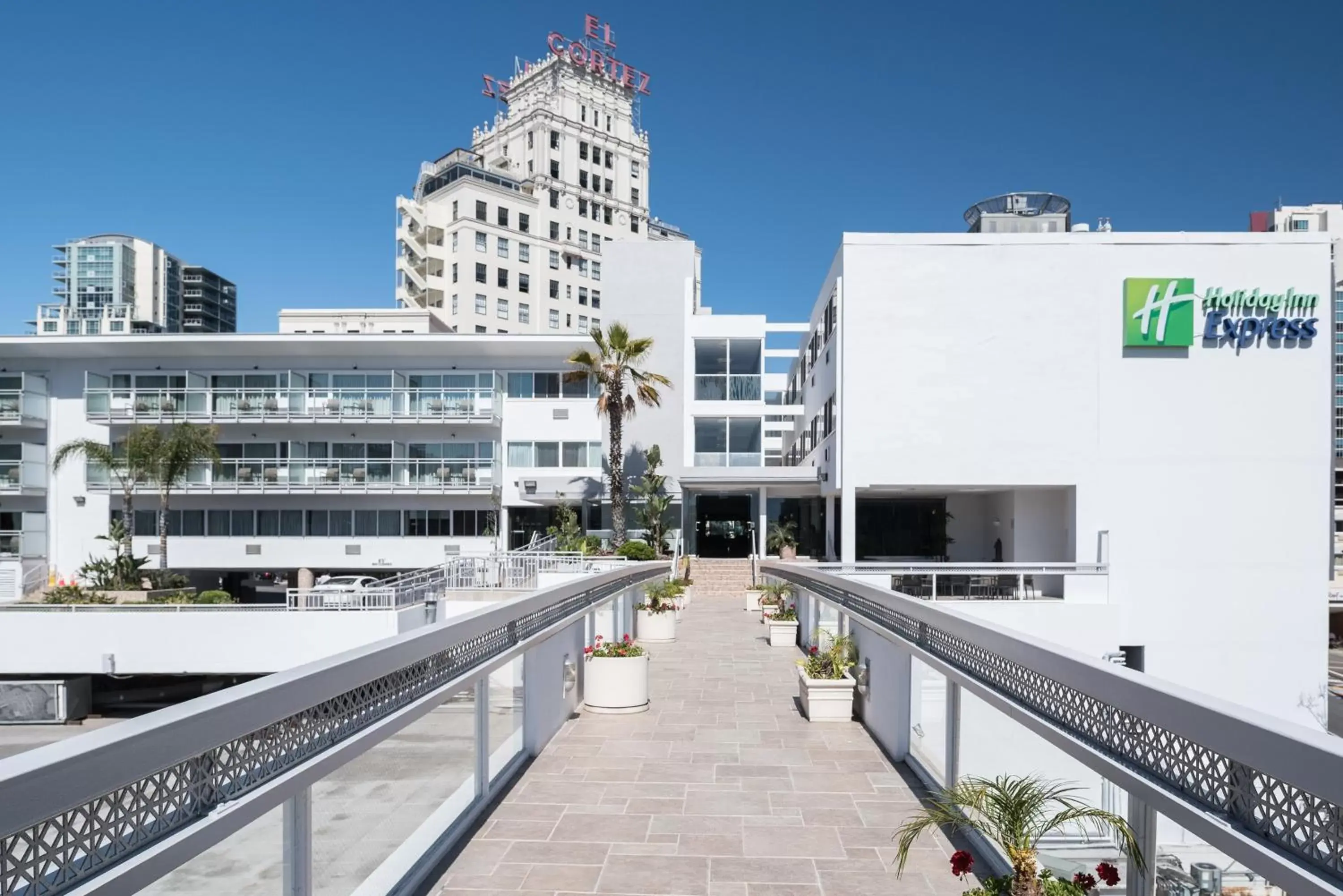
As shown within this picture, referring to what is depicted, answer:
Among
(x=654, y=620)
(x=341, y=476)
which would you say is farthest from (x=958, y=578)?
(x=341, y=476)

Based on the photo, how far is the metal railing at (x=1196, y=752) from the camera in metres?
2.19

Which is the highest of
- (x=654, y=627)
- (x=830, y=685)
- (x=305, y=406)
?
(x=305, y=406)

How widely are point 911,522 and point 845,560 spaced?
47.2 ft

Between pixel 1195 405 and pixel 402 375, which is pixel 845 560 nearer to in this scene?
pixel 1195 405

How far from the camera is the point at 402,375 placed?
33.4 m

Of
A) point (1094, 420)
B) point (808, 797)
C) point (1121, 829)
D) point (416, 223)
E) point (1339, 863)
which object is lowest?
point (808, 797)

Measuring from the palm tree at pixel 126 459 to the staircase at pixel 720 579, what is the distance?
1877 cm

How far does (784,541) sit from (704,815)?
26.5 meters

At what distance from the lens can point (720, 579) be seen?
2870 centimetres

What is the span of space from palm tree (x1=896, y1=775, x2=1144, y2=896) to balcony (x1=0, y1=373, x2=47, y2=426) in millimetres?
38384

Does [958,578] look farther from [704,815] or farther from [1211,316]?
Result: [704,815]

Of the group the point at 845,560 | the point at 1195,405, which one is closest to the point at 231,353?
the point at 845,560

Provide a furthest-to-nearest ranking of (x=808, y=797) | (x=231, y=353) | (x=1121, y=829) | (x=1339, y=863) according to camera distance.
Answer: (x=231, y=353)
(x=808, y=797)
(x=1121, y=829)
(x=1339, y=863)

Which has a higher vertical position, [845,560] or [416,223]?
[416,223]
